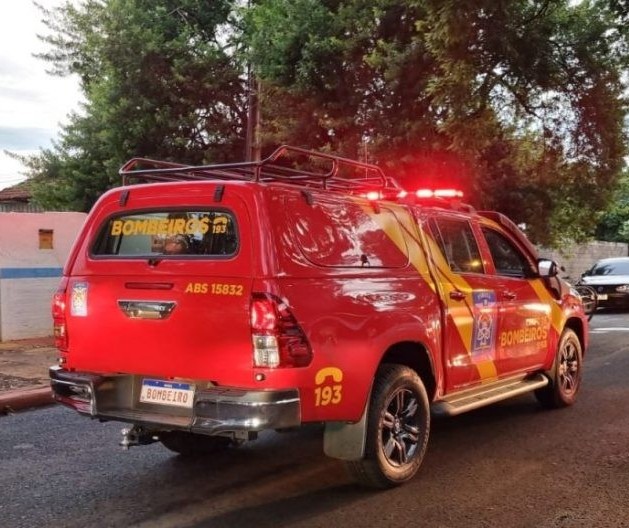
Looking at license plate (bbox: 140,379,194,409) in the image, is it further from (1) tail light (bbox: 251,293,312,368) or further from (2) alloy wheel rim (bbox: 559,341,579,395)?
(2) alloy wheel rim (bbox: 559,341,579,395)

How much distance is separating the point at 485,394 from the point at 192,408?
258cm

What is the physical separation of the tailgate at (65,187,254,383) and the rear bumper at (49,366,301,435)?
86 mm

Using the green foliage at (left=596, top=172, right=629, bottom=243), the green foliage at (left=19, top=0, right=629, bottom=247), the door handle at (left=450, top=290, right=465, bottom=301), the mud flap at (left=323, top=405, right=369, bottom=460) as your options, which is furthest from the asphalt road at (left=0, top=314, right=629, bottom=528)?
the green foliage at (left=596, top=172, right=629, bottom=243)

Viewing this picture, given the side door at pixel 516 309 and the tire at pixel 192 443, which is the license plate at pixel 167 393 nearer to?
the tire at pixel 192 443

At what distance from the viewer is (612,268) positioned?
63.0ft

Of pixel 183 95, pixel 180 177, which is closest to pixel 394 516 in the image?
pixel 180 177

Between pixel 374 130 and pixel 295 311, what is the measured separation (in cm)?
997

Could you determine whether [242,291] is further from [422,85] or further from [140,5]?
[140,5]

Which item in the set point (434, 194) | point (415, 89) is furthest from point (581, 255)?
point (434, 194)

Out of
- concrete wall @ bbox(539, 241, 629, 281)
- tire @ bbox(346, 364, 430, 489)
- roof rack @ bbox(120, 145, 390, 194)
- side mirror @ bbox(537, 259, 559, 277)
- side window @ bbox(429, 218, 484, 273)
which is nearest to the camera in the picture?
tire @ bbox(346, 364, 430, 489)

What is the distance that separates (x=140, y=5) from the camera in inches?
702

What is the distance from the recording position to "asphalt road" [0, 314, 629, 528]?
4148 mm

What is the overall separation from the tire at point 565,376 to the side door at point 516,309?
0.38 m

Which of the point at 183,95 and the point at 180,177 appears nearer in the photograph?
the point at 180,177
